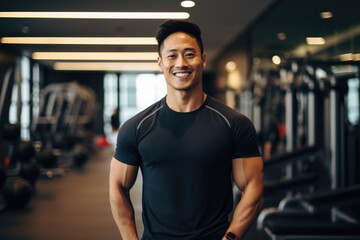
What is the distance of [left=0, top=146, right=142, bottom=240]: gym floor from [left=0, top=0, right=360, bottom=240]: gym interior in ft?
0.03

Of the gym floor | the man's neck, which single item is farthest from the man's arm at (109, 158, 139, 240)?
the gym floor

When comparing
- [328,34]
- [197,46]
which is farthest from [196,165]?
[328,34]

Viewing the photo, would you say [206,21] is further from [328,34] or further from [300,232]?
[328,34]

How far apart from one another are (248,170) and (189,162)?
0.16 meters

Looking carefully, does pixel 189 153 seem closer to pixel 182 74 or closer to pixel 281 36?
pixel 182 74

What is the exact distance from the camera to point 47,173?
648 cm

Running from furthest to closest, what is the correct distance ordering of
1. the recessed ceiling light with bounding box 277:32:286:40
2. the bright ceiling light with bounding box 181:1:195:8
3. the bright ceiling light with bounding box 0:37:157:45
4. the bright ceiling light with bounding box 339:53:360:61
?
the recessed ceiling light with bounding box 277:32:286:40 < the bright ceiling light with bounding box 339:53:360:61 < the bright ceiling light with bounding box 0:37:157:45 < the bright ceiling light with bounding box 181:1:195:8

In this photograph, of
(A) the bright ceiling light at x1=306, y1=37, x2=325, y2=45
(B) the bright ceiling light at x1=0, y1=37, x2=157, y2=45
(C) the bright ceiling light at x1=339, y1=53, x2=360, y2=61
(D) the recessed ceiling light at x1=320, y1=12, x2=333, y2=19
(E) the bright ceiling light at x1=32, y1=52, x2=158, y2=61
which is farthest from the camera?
(A) the bright ceiling light at x1=306, y1=37, x2=325, y2=45

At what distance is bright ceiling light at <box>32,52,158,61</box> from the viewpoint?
2242 mm

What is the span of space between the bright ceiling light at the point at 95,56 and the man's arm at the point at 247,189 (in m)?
0.96

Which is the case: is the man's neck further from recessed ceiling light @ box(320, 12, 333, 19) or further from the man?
recessed ceiling light @ box(320, 12, 333, 19)

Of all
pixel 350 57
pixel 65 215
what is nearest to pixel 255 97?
pixel 350 57

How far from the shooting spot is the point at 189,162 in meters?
1.26

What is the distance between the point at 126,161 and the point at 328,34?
2707 millimetres
